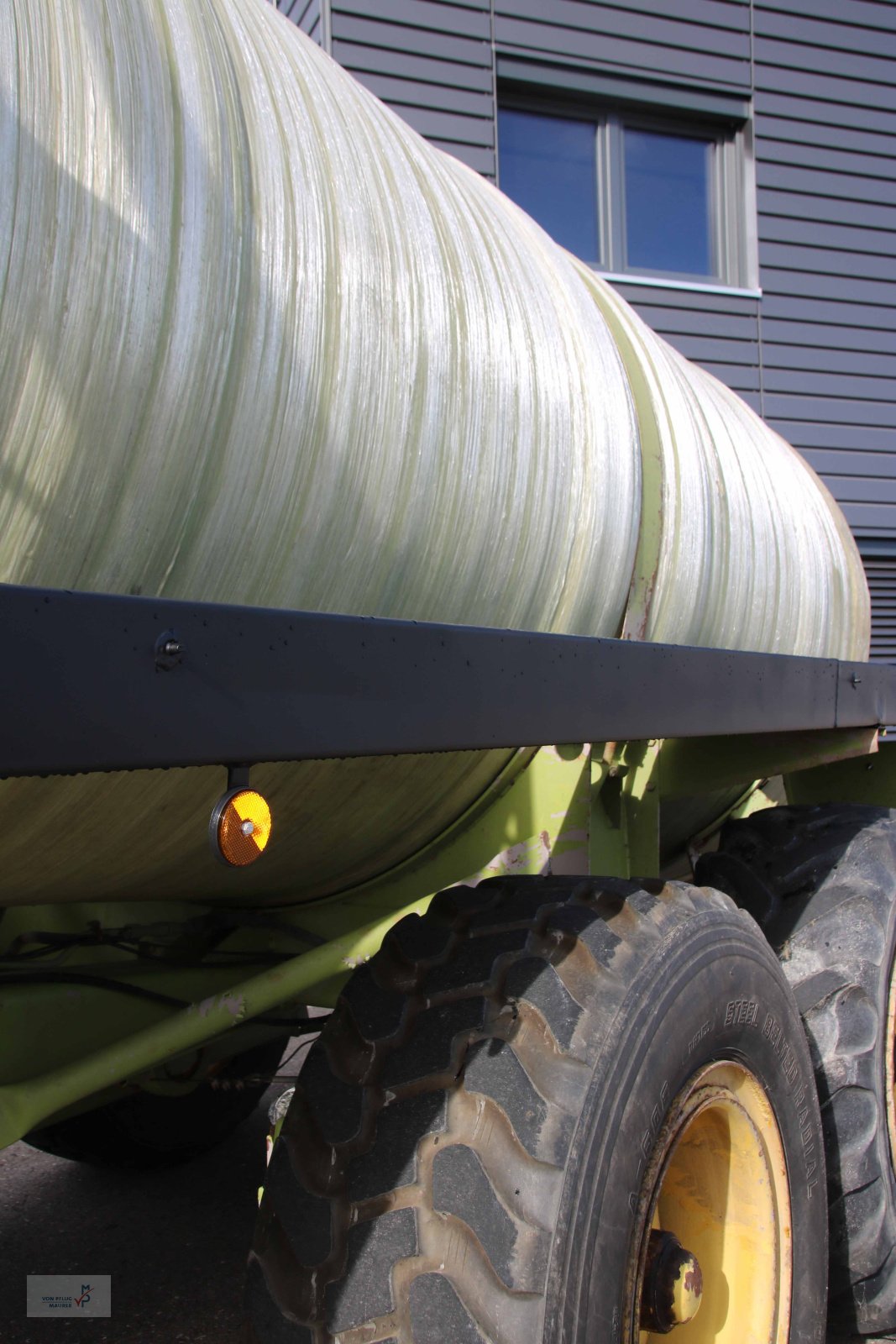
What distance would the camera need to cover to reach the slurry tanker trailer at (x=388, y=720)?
4.04 feet

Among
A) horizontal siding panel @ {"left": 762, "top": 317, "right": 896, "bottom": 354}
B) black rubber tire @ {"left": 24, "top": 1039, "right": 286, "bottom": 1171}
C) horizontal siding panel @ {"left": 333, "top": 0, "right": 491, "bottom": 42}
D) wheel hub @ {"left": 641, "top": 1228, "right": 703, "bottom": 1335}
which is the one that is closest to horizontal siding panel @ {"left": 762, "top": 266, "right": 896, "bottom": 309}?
horizontal siding panel @ {"left": 762, "top": 317, "right": 896, "bottom": 354}

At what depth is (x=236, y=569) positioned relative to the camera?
4.90 feet

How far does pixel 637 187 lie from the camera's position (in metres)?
8.98

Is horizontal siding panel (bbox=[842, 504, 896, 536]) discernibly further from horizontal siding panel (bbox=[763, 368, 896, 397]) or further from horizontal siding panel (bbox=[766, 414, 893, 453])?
horizontal siding panel (bbox=[763, 368, 896, 397])

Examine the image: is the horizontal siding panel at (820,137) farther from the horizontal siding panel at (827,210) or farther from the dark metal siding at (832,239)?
the horizontal siding panel at (827,210)

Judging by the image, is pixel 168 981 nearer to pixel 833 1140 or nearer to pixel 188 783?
pixel 188 783

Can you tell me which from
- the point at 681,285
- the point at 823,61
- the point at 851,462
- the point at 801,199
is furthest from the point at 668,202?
the point at 851,462

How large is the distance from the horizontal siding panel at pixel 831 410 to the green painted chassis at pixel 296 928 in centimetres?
673

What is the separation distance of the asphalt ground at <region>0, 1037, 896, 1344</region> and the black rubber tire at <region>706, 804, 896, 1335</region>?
1.52m

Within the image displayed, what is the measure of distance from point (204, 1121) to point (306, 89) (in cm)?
313

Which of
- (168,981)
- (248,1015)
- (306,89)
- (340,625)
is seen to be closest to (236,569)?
(340,625)

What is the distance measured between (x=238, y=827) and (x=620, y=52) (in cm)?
863

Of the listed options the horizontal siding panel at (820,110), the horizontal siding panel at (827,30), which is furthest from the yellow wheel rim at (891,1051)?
the horizontal siding panel at (827,30)

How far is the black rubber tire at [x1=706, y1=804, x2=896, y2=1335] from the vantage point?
8.75 ft
